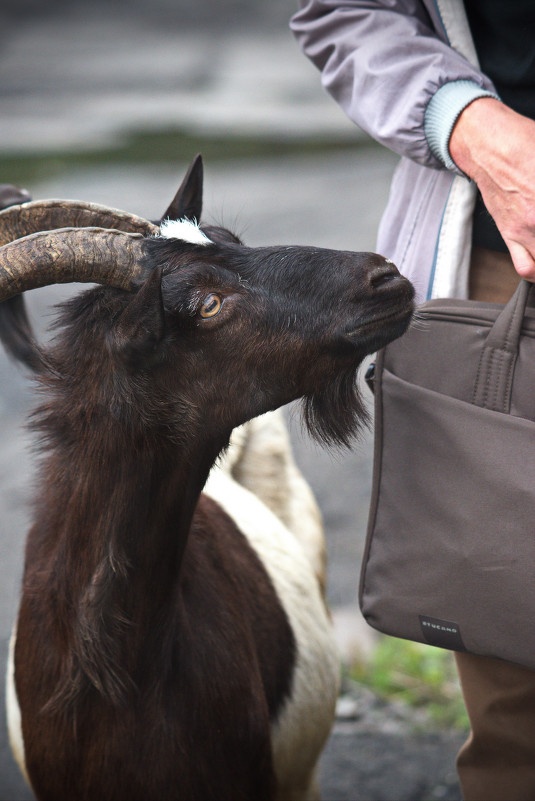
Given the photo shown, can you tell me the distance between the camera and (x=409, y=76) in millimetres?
2061

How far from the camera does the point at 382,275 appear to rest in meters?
2.07

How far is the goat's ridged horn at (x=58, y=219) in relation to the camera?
2.16 metres

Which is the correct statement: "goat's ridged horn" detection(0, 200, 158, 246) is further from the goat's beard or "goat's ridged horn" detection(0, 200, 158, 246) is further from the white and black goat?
the goat's beard

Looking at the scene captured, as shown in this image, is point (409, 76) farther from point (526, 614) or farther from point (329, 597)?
point (329, 597)

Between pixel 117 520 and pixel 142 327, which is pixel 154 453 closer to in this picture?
pixel 117 520

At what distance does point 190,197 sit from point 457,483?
3.31 feet

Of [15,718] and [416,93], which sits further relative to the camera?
[15,718]

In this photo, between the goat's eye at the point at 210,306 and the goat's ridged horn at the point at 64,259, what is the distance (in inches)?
6.9

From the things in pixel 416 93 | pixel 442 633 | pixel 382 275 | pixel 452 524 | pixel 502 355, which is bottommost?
pixel 442 633

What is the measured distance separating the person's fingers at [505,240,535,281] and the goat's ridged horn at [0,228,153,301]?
0.81m

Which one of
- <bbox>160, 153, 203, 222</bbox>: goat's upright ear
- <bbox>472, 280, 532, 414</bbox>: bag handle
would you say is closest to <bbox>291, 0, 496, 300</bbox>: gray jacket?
<bbox>472, 280, 532, 414</bbox>: bag handle

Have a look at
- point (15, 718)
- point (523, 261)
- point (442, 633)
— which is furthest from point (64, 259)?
point (15, 718)

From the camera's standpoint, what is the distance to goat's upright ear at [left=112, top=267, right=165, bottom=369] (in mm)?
1920

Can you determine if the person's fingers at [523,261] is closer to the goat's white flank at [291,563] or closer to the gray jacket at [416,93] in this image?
the gray jacket at [416,93]
